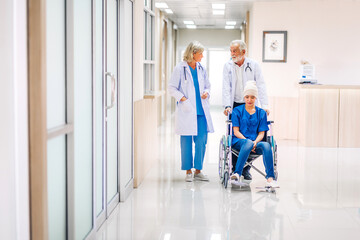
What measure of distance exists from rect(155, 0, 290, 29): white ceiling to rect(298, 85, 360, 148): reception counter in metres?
2.19

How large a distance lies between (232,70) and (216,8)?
6466 millimetres

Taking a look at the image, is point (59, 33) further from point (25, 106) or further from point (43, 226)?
point (43, 226)

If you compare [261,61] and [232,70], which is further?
[261,61]

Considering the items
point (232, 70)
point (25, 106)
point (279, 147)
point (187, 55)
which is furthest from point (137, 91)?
point (279, 147)

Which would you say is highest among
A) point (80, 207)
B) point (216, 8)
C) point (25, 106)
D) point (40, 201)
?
point (216, 8)

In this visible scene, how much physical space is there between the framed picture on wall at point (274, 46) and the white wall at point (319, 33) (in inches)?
3.7

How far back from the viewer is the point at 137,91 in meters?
5.37

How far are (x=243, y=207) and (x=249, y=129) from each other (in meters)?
0.97

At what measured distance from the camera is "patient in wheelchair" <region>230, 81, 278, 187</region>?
200 inches

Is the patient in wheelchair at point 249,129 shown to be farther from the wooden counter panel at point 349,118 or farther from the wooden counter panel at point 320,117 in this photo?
the wooden counter panel at point 349,118

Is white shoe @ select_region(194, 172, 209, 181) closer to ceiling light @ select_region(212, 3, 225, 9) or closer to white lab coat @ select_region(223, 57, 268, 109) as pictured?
white lab coat @ select_region(223, 57, 268, 109)

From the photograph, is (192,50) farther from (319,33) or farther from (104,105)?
(319,33)

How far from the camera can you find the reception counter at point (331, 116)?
8266 millimetres

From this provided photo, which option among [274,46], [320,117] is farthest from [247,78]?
[274,46]
